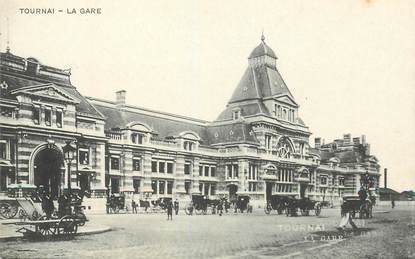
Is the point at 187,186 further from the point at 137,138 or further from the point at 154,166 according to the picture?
the point at 137,138

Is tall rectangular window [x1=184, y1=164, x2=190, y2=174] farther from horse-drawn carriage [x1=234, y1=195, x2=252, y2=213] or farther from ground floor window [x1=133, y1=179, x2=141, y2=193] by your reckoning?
horse-drawn carriage [x1=234, y1=195, x2=252, y2=213]

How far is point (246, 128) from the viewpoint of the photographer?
44219mm

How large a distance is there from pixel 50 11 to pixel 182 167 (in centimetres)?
2711

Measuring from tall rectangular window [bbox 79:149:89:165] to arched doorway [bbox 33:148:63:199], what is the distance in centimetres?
216

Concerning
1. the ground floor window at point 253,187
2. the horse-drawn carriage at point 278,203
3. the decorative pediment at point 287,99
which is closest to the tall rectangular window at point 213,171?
the ground floor window at point 253,187

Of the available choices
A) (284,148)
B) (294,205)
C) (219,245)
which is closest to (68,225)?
(219,245)

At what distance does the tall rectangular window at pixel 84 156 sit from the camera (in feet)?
97.2

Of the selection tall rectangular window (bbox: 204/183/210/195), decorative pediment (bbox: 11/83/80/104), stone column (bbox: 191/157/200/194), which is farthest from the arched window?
decorative pediment (bbox: 11/83/80/104)

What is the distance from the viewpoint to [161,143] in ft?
125

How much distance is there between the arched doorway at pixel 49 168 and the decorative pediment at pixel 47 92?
308cm

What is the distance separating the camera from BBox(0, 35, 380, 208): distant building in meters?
26.1

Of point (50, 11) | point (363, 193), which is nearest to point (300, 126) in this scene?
point (363, 193)

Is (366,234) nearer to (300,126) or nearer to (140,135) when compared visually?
(140,135)

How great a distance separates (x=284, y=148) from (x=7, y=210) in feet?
100
